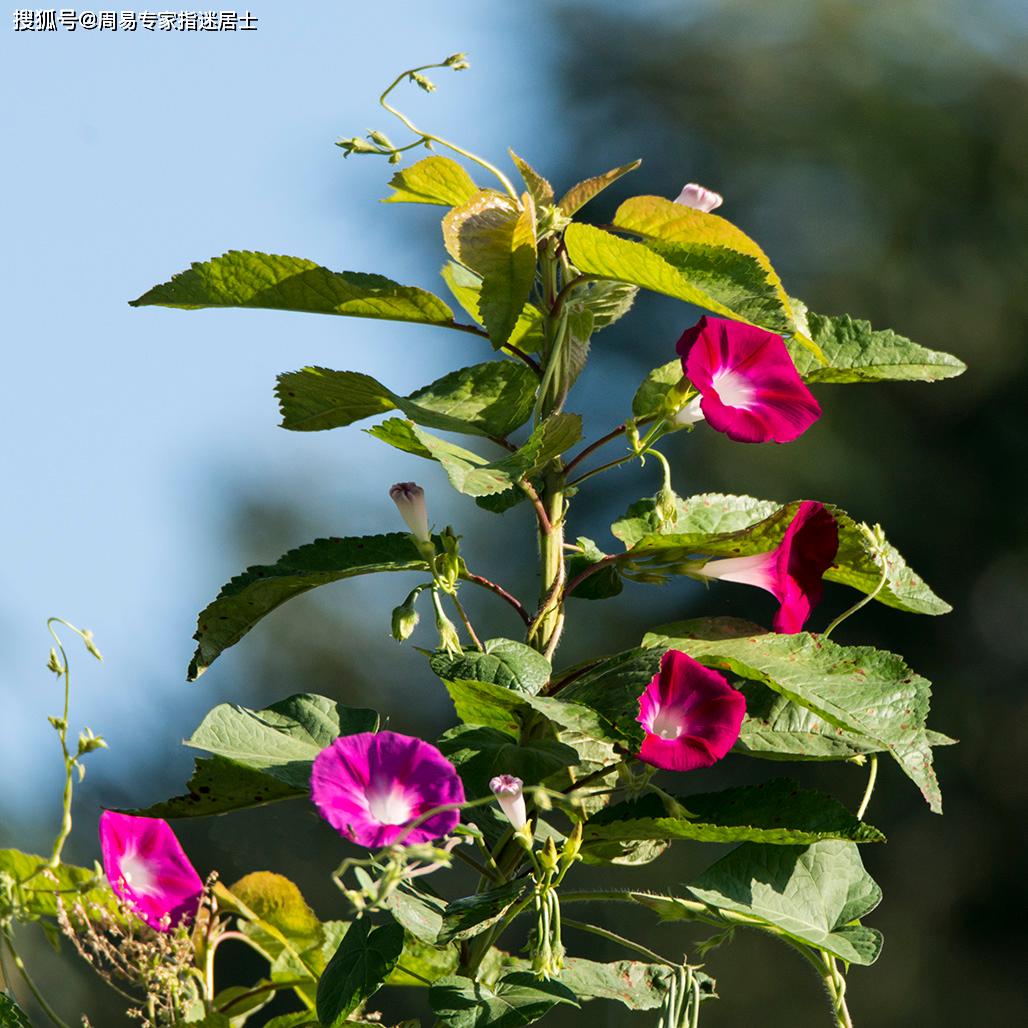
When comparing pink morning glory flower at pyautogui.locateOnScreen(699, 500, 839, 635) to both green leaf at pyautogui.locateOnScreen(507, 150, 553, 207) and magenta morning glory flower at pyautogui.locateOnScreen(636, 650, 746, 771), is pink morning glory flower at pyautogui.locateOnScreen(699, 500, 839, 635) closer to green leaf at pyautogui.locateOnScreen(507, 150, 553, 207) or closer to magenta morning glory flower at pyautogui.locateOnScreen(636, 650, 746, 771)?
magenta morning glory flower at pyautogui.locateOnScreen(636, 650, 746, 771)

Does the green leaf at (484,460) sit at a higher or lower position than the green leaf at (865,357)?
higher

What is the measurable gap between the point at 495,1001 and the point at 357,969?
46 millimetres

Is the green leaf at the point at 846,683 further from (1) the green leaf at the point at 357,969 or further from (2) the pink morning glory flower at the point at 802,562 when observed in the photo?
(1) the green leaf at the point at 357,969

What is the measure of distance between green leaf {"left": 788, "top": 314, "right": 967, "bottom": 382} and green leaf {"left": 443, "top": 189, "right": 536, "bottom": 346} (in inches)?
4.6

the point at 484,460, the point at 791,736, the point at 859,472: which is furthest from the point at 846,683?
the point at 859,472

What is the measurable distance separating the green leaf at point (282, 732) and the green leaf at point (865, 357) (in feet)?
0.72

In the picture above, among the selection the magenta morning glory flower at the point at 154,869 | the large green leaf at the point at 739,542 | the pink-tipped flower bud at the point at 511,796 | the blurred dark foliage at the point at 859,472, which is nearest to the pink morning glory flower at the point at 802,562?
the large green leaf at the point at 739,542

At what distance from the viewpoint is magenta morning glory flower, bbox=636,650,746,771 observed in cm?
38

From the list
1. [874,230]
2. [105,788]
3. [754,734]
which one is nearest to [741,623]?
[754,734]

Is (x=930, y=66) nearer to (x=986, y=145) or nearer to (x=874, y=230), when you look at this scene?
(x=986, y=145)

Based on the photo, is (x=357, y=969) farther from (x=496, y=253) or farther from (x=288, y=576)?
(x=496, y=253)

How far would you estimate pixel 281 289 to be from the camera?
45 centimetres

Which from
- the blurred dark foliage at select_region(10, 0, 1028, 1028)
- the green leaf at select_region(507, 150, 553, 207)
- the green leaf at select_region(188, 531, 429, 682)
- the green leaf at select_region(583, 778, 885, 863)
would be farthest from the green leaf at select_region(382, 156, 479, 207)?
the blurred dark foliage at select_region(10, 0, 1028, 1028)

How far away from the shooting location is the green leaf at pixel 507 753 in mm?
406
